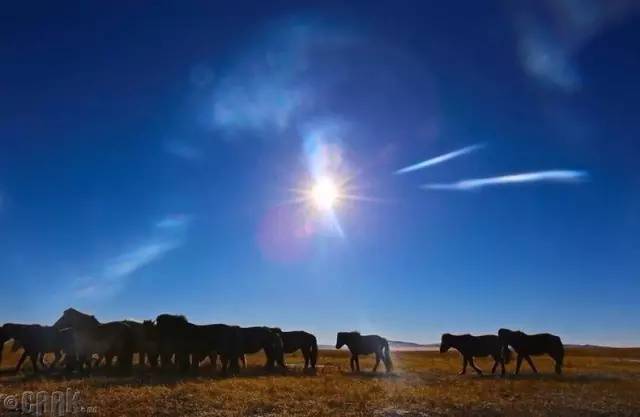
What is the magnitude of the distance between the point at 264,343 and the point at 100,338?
32.9 ft

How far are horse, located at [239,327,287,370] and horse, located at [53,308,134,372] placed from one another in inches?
290

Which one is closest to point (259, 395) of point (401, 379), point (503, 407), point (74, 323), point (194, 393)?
point (194, 393)

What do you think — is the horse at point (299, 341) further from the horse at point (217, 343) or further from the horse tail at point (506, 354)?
the horse tail at point (506, 354)

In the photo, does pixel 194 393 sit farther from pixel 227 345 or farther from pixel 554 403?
pixel 554 403

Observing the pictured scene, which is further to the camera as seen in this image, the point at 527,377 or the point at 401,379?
the point at 527,377

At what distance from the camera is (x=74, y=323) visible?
3139 centimetres

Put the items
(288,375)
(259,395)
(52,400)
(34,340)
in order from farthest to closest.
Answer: (288,375) < (34,340) < (259,395) < (52,400)

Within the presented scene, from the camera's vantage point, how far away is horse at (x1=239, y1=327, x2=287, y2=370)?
1411 inches

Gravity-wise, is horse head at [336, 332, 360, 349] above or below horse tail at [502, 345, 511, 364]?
above

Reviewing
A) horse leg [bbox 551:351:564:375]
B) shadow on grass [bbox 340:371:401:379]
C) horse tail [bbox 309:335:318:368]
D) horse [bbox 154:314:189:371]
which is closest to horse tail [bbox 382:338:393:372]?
shadow on grass [bbox 340:371:401:379]

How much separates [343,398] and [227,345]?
11.4 metres

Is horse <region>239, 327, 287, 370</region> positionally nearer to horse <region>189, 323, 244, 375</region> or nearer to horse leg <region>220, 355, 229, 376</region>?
horse <region>189, 323, 244, 375</region>

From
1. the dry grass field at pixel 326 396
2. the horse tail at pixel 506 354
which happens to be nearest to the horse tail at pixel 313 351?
the dry grass field at pixel 326 396

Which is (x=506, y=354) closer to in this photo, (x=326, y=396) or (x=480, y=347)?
(x=480, y=347)
